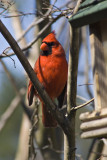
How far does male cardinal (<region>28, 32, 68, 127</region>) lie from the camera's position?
339cm

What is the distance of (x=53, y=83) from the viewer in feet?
11.3

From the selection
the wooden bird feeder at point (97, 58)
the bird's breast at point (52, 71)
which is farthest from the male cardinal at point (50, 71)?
the wooden bird feeder at point (97, 58)

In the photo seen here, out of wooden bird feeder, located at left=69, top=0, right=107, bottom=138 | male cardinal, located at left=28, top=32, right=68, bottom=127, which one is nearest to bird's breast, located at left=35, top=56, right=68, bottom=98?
male cardinal, located at left=28, top=32, right=68, bottom=127

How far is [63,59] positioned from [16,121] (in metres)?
3.27

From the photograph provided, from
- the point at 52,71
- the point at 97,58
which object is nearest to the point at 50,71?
the point at 52,71

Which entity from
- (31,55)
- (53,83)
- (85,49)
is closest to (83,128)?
(53,83)

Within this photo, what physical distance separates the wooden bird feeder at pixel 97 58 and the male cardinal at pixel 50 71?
956 millimetres

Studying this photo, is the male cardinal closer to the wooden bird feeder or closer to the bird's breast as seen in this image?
the bird's breast

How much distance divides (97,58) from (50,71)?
101 centimetres

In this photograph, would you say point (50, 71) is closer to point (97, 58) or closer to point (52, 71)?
point (52, 71)

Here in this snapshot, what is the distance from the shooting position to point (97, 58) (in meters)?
2.45

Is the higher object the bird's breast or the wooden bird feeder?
the wooden bird feeder

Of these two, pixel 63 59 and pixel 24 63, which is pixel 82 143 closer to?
pixel 63 59

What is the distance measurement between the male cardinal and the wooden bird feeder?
96 cm
